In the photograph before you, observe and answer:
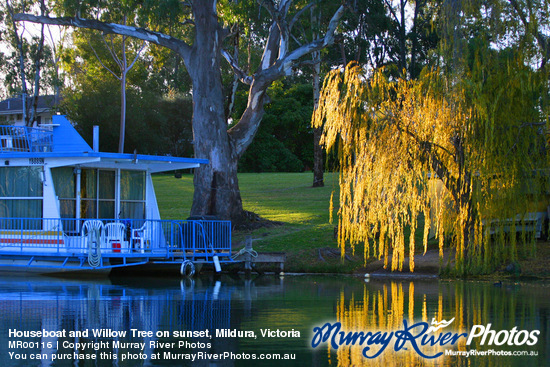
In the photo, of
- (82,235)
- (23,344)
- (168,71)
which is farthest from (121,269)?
(168,71)

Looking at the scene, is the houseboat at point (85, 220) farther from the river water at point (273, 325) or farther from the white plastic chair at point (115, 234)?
the river water at point (273, 325)

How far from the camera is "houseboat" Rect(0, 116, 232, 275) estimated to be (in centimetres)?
2086

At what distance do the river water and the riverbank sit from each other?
297 centimetres

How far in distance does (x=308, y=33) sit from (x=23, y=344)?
33711 mm

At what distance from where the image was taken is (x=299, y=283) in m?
20.4

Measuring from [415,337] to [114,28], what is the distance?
21.4 m

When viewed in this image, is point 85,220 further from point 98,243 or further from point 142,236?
point 142,236

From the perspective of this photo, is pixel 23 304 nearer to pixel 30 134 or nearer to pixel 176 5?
pixel 30 134

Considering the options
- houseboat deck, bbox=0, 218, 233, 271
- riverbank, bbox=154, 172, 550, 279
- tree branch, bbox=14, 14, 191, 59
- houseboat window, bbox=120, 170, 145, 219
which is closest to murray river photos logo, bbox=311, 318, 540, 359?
riverbank, bbox=154, 172, 550, 279

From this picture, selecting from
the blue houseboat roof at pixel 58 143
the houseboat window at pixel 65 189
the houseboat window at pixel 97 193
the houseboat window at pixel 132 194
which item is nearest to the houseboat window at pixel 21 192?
the houseboat window at pixel 65 189

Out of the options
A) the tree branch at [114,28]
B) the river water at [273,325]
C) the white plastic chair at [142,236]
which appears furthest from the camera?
the tree branch at [114,28]

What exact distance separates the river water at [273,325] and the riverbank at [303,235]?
297cm

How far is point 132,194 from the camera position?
77.9 feet

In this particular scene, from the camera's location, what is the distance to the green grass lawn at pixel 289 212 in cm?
2398
